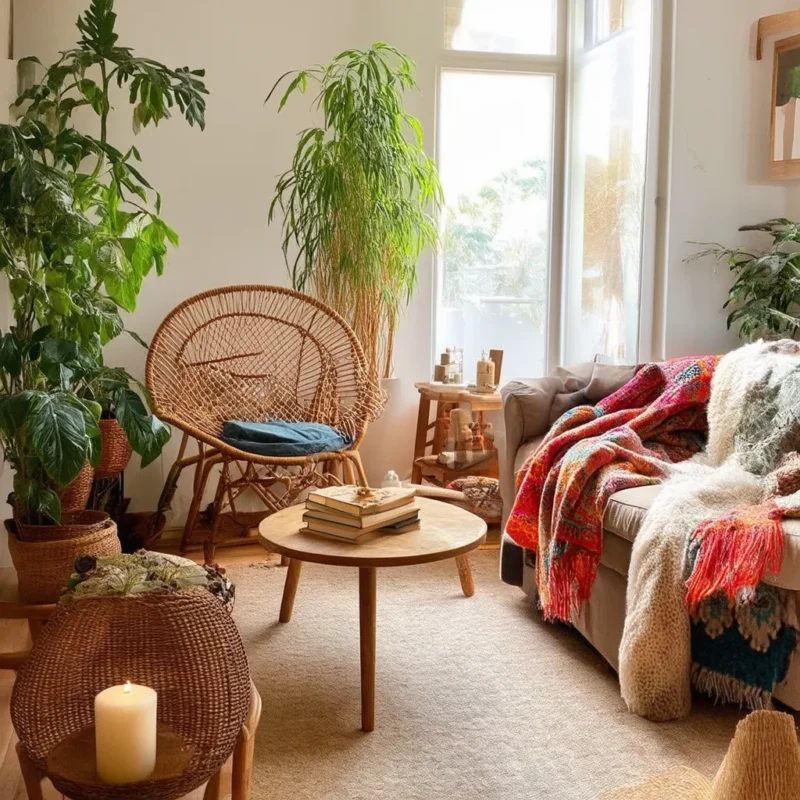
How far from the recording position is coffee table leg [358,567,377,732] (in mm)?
2172

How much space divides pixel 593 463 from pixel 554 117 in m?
2.22

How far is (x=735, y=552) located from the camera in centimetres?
207

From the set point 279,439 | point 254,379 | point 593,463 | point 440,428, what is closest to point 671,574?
point 593,463

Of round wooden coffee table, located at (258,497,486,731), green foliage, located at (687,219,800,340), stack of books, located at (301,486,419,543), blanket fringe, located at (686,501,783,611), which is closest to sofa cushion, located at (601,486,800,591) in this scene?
blanket fringe, located at (686,501,783,611)

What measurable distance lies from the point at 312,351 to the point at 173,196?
0.83 metres

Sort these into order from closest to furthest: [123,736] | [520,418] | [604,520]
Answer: [123,736] < [604,520] < [520,418]

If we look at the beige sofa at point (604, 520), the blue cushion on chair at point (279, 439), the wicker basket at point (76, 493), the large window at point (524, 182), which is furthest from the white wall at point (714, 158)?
the wicker basket at point (76, 493)

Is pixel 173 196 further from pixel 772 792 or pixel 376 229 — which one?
pixel 772 792

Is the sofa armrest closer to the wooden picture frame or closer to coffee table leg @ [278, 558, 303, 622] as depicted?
coffee table leg @ [278, 558, 303, 622]

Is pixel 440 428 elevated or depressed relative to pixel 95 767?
elevated

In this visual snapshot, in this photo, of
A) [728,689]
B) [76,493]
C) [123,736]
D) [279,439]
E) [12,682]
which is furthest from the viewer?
[279,439]

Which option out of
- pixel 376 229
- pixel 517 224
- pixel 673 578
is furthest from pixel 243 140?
pixel 673 578

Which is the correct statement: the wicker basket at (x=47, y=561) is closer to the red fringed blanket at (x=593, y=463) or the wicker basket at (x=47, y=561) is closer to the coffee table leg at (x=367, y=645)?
the coffee table leg at (x=367, y=645)

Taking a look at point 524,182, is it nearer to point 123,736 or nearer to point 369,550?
point 369,550
